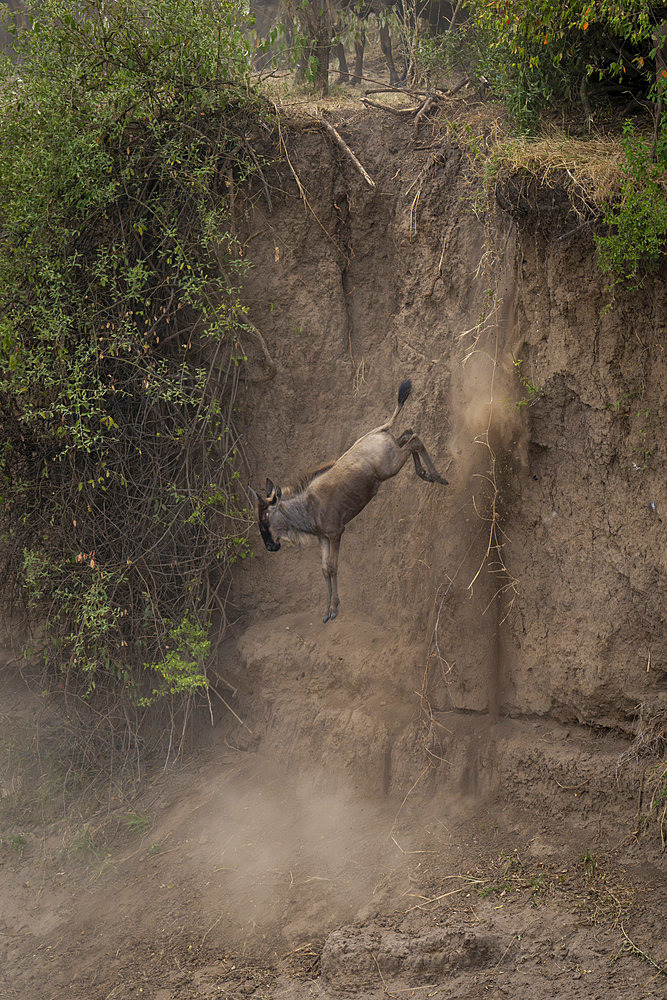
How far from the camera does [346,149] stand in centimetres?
568

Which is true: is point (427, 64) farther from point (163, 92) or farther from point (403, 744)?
point (403, 744)

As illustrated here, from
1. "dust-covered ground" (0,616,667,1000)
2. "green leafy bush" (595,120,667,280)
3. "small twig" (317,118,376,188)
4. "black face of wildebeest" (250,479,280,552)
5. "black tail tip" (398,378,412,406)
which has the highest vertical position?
"small twig" (317,118,376,188)

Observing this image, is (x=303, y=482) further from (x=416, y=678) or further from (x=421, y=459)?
(x=416, y=678)

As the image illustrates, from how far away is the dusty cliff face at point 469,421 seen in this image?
15.0 ft

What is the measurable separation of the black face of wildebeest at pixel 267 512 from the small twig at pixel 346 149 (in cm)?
217

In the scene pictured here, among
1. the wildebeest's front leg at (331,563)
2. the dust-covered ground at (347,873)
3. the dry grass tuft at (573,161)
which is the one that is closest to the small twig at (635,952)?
the dust-covered ground at (347,873)

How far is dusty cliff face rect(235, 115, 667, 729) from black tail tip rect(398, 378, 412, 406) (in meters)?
0.28

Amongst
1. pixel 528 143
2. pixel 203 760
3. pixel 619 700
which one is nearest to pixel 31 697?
pixel 203 760

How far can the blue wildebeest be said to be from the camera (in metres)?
5.14

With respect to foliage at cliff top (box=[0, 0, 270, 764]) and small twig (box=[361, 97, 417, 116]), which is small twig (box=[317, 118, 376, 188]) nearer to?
small twig (box=[361, 97, 417, 116])

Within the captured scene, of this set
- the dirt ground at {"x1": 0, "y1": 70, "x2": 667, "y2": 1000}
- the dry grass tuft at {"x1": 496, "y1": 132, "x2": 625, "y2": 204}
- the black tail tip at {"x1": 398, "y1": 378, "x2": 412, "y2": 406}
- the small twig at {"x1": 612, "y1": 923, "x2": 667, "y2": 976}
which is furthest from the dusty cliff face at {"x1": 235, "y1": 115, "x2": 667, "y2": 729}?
the small twig at {"x1": 612, "y1": 923, "x2": 667, "y2": 976}

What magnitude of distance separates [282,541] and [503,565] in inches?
54.9

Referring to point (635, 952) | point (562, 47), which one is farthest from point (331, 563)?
point (562, 47)

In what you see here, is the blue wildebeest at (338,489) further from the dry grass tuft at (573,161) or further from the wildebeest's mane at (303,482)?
the dry grass tuft at (573,161)
